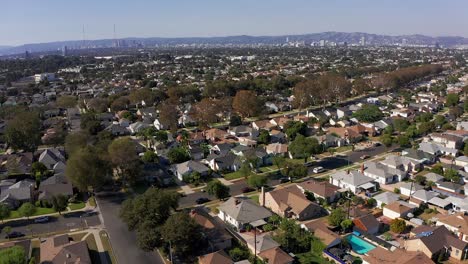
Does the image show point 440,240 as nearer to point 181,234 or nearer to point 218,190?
point 218,190

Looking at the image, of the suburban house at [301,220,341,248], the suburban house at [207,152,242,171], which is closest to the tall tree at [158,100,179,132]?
the suburban house at [207,152,242,171]

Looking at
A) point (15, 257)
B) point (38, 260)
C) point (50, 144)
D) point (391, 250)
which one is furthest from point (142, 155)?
point (391, 250)

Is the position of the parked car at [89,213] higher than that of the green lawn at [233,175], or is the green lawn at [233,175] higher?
the green lawn at [233,175]

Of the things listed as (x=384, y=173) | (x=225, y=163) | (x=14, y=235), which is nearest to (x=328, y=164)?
(x=384, y=173)

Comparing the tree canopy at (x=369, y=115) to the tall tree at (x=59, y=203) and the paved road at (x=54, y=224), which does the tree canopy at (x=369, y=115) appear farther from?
the tall tree at (x=59, y=203)

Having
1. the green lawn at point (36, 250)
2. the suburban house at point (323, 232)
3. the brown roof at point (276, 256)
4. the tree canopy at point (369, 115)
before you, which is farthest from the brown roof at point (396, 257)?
the tree canopy at point (369, 115)

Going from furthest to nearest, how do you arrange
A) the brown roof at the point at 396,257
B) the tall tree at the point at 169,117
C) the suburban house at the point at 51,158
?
the tall tree at the point at 169,117
the suburban house at the point at 51,158
the brown roof at the point at 396,257
